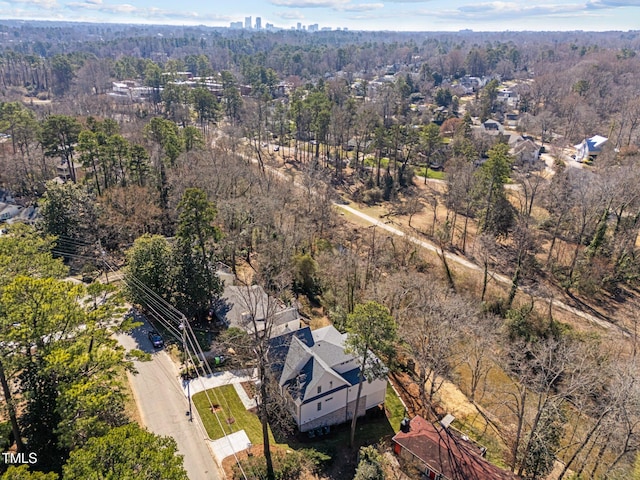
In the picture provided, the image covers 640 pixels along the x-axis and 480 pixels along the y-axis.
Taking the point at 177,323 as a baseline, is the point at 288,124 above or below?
above

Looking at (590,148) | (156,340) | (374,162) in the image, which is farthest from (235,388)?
(590,148)

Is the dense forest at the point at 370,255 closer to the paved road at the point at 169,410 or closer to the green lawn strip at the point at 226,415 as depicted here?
the paved road at the point at 169,410

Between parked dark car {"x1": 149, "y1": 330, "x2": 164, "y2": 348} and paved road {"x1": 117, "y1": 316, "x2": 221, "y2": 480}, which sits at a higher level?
parked dark car {"x1": 149, "y1": 330, "x2": 164, "y2": 348}

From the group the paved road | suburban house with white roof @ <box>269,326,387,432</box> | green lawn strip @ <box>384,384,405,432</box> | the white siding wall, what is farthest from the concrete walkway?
green lawn strip @ <box>384,384,405,432</box>

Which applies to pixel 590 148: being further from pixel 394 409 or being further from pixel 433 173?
pixel 394 409

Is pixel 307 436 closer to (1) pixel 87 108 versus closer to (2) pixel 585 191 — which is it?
(2) pixel 585 191

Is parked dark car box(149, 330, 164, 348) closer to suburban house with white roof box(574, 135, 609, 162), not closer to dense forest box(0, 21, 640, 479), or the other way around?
dense forest box(0, 21, 640, 479)

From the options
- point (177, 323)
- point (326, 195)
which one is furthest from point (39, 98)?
point (177, 323)
